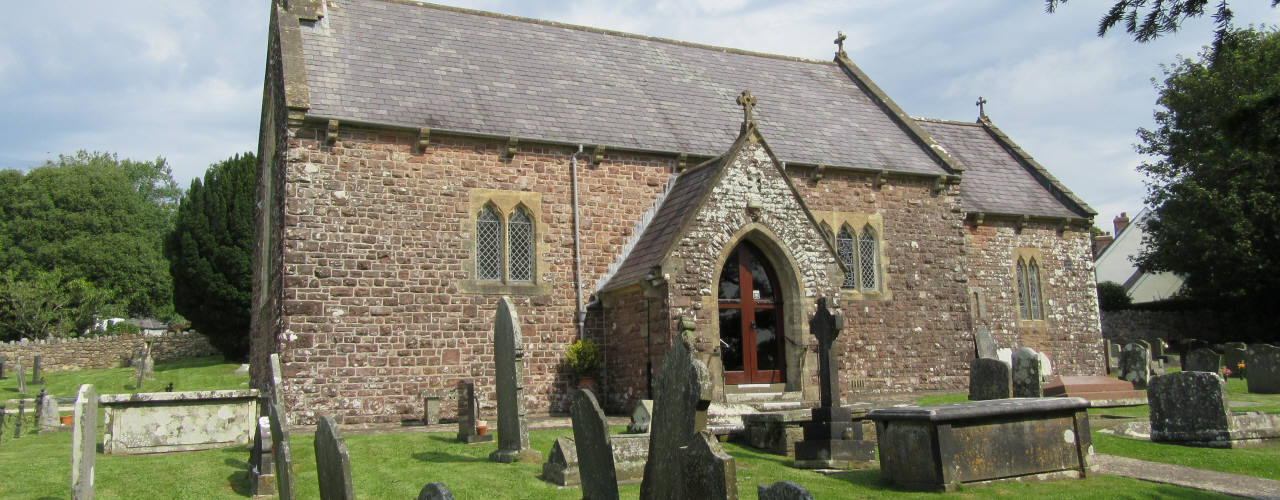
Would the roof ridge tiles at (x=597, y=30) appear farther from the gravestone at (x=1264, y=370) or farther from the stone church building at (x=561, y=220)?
the gravestone at (x=1264, y=370)

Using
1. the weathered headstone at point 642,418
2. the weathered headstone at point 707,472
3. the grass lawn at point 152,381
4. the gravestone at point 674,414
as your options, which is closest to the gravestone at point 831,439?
the weathered headstone at point 642,418

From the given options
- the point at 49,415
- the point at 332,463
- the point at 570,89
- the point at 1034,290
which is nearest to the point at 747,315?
the point at 570,89

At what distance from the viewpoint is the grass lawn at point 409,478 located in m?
8.77

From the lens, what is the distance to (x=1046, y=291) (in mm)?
24219

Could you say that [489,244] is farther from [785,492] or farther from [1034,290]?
[1034,290]

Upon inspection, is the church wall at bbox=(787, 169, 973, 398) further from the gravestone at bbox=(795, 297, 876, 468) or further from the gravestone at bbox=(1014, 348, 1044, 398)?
the gravestone at bbox=(795, 297, 876, 468)

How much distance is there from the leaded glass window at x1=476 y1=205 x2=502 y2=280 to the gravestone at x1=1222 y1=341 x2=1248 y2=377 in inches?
744

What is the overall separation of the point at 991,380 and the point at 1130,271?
40.3 metres

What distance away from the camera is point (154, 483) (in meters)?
9.60

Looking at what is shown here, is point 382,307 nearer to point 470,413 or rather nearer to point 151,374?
point 470,413

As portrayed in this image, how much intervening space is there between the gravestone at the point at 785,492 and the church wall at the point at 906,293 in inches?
552

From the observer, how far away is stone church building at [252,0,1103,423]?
15.4 meters

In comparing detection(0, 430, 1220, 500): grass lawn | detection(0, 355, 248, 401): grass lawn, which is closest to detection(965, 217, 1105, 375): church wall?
detection(0, 430, 1220, 500): grass lawn

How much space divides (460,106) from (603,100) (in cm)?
341
